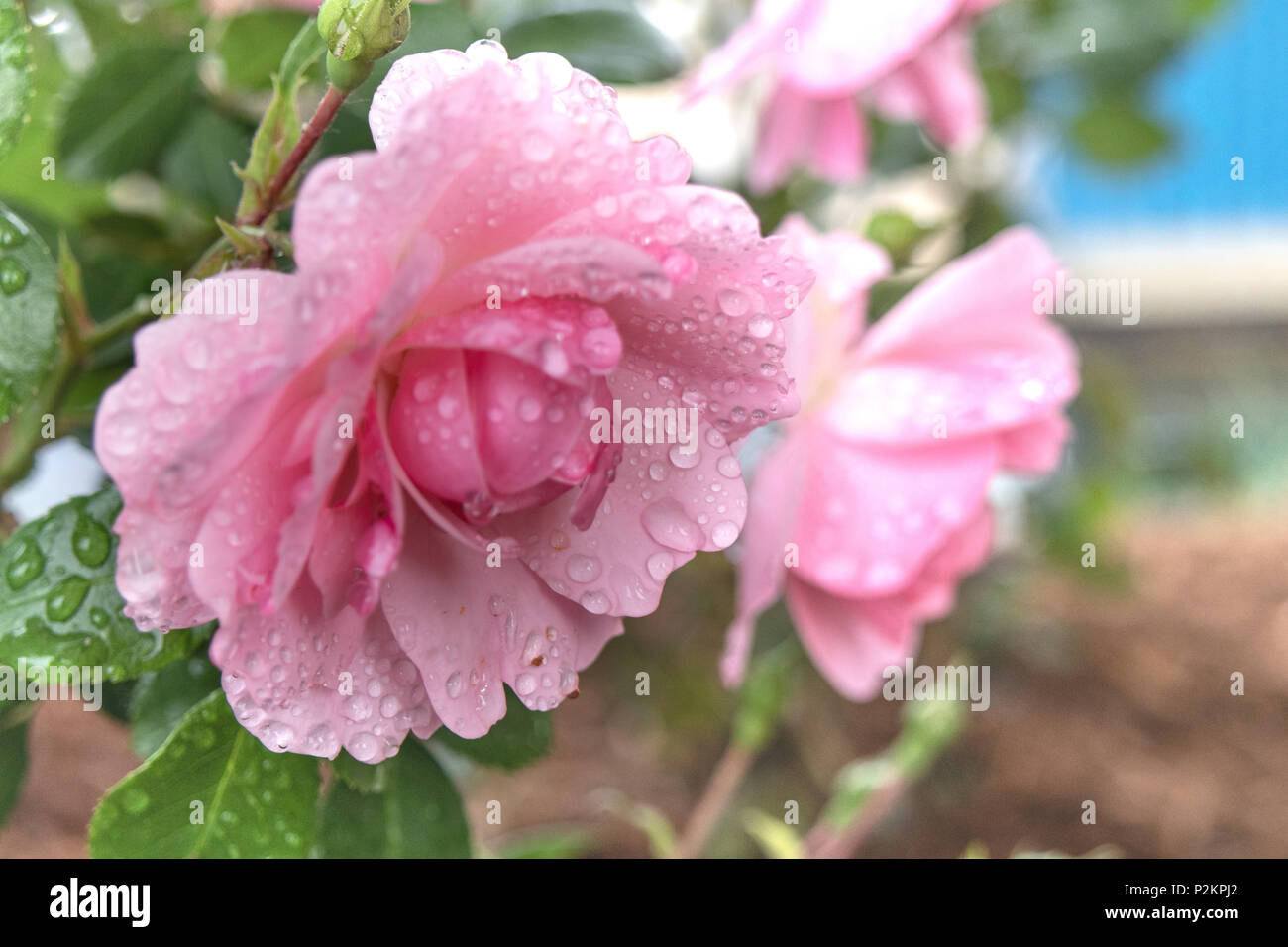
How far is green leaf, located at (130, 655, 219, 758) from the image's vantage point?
1.14 ft

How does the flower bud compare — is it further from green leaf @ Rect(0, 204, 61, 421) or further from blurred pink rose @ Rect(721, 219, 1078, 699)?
blurred pink rose @ Rect(721, 219, 1078, 699)

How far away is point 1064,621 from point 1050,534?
0.75ft

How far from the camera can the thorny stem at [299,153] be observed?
0.27 metres

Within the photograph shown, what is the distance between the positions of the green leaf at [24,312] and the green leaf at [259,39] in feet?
0.67

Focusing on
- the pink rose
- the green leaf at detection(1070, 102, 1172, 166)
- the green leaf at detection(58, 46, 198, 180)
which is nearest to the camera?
the pink rose

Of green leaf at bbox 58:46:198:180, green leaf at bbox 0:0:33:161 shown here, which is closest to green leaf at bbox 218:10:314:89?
green leaf at bbox 58:46:198:180

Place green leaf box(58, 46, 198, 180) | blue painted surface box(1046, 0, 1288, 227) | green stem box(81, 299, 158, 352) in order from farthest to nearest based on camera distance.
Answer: blue painted surface box(1046, 0, 1288, 227)
green leaf box(58, 46, 198, 180)
green stem box(81, 299, 158, 352)

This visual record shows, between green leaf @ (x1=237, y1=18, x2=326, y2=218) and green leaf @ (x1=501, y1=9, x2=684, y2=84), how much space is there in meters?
0.18

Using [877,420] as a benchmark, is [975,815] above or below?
below

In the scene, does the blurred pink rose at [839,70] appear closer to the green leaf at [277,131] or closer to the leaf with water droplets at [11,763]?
the green leaf at [277,131]
